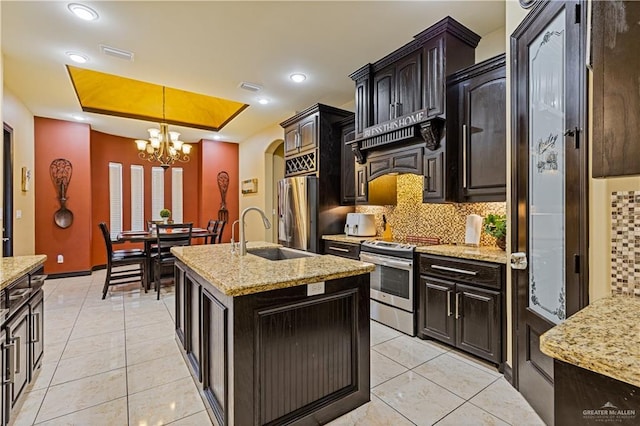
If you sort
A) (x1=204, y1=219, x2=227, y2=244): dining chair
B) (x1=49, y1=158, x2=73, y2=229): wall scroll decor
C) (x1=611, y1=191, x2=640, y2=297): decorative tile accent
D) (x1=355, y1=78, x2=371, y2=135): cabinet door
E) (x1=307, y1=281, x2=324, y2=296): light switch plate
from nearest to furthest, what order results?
(x1=611, y1=191, x2=640, y2=297): decorative tile accent < (x1=307, y1=281, x2=324, y2=296): light switch plate < (x1=355, y1=78, x2=371, y2=135): cabinet door < (x1=49, y1=158, x2=73, y2=229): wall scroll decor < (x1=204, y1=219, x2=227, y2=244): dining chair

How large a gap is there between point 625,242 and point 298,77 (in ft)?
11.8

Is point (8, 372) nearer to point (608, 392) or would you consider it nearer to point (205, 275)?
point (205, 275)

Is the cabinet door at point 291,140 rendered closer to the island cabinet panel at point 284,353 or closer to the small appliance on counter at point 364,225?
the small appliance on counter at point 364,225

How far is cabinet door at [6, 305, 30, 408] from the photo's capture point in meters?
1.71

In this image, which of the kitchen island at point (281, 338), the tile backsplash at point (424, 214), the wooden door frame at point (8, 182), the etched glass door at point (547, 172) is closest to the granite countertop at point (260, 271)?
the kitchen island at point (281, 338)

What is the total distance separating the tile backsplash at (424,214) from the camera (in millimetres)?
3121

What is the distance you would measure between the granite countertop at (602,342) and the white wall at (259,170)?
551 centimetres

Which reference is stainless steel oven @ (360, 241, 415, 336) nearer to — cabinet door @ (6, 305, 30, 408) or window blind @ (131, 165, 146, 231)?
cabinet door @ (6, 305, 30, 408)

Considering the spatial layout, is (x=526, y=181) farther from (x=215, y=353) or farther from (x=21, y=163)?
(x=21, y=163)

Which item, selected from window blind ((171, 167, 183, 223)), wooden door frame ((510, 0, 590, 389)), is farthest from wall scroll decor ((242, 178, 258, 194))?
wooden door frame ((510, 0, 590, 389))

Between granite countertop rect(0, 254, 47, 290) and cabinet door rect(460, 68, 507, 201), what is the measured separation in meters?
3.27

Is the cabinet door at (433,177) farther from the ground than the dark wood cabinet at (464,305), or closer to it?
farther from the ground

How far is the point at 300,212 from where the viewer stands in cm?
446

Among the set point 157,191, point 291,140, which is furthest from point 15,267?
point 157,191
